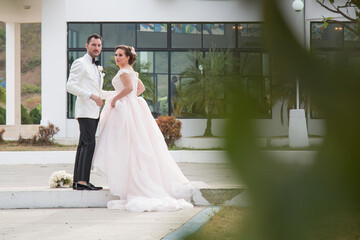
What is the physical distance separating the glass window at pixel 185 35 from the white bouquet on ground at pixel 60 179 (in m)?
13.9

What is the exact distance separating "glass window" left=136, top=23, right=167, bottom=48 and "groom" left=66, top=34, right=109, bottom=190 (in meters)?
13.9

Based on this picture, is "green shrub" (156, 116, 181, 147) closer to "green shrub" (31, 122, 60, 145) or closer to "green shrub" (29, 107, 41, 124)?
"green shrub" (31, 122, 60, 145)

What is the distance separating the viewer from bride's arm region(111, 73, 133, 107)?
6.78m

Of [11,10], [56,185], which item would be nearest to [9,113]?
[56,185]

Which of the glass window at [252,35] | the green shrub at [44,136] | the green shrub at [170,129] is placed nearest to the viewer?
the glass window at [252,35]

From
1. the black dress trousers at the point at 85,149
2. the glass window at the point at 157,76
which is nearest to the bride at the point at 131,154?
the black dress trousers at the point at 85,149

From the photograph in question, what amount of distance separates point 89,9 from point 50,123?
13.4ft

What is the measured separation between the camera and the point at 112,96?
693 cm

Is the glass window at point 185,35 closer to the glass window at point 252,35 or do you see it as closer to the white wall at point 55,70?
the white wall at point 55,70

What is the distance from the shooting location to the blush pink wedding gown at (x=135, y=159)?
6.62 meters

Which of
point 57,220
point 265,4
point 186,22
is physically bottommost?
point 57,220

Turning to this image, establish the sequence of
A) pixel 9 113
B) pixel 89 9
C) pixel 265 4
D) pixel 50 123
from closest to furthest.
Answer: pixel 265 4, pixel 50 123, pixel 89 9, pixel 9 113

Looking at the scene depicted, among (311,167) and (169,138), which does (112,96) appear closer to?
(311,167)

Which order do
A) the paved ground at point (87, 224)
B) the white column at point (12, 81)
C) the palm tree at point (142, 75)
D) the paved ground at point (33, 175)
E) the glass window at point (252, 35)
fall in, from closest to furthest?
the glass window at point (252, 35) → the paved ground at point (87, 224) → the paved ground at point (33, 175) → the palm tree at point (142, 75) → the white column at point (12, 81)
